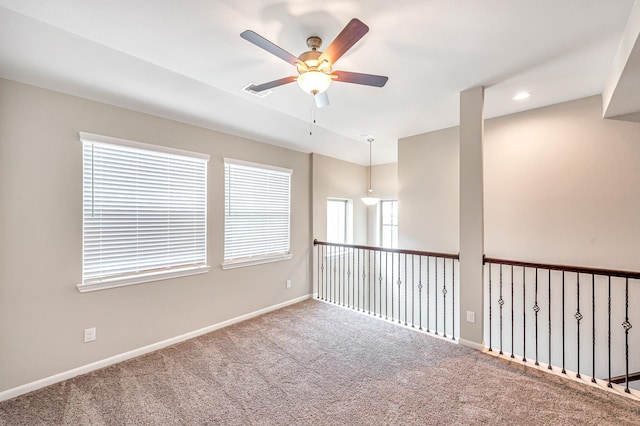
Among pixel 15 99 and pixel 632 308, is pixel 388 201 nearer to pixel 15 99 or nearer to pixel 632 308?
pixel 632 308

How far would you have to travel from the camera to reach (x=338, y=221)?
596cm

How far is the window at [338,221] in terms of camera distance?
225 inches

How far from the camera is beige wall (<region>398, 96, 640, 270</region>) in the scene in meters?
2.99

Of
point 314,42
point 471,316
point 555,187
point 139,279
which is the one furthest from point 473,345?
point 139,279

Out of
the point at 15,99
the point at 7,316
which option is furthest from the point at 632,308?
the point at 15,99

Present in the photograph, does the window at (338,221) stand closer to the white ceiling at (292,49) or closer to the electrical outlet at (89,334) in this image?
the white ceiling at (292,49)

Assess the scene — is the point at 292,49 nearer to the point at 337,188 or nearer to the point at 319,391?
the point at 319,391

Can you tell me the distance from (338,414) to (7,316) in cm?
282

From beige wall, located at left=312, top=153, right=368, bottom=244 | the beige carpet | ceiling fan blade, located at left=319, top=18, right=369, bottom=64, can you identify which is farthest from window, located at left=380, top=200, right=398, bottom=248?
ceiling fan blade, located at left=319, top=18, right=369, bottom=64

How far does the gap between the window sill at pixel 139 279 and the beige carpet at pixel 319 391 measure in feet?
2.61

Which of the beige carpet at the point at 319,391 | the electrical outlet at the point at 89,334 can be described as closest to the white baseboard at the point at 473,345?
the beige carpet at the point at 319,391

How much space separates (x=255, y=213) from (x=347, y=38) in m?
2.96

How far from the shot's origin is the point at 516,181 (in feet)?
12.0

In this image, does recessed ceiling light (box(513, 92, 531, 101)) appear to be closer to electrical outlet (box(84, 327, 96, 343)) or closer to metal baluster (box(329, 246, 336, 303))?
metal baluster (box(329, 246, 336, 303))
